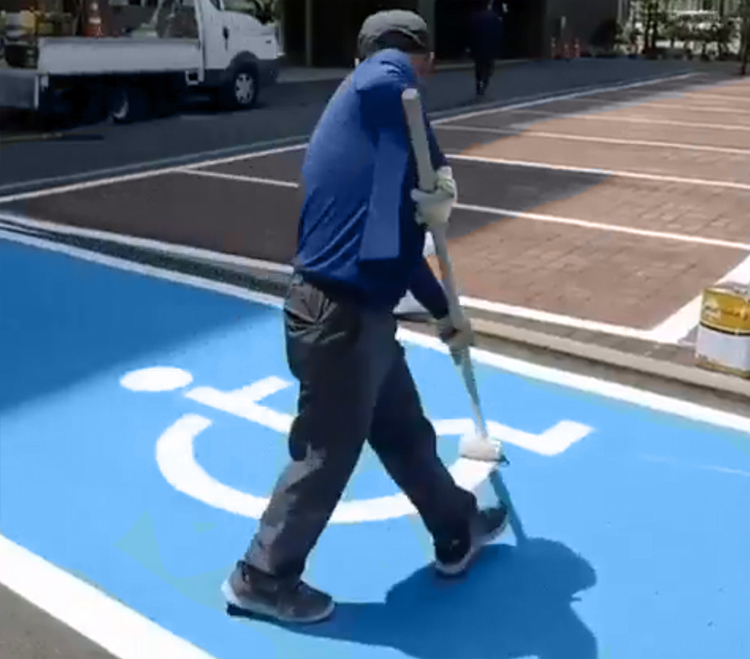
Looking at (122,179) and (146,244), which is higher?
(122,179)

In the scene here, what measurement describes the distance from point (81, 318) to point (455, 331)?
3.84 meters

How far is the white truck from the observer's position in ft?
48.0

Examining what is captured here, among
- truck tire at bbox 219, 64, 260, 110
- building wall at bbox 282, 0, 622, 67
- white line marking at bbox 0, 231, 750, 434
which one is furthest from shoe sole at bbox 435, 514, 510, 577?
building wall at bbox 282, 0, 622, 67

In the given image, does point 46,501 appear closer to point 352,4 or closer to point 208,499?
point 208,499

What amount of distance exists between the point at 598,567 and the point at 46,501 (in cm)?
237

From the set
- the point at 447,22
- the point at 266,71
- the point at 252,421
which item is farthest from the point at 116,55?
the point at 447,22

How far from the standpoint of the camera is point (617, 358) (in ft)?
19.8

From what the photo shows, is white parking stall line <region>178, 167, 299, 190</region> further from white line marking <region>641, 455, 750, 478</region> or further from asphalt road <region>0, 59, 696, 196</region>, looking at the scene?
white line marking <region>641, 455, 750, 478</region>

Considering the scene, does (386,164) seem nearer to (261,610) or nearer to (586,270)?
(261,610)

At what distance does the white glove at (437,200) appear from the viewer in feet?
10.5

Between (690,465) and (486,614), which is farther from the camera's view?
(690,465)

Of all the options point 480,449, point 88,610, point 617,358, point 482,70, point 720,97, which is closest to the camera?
point 88,610

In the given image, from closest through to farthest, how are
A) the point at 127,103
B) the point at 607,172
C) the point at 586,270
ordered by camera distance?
1. the point at 586,270
2. the point at 607,172
3. the point at 127,103

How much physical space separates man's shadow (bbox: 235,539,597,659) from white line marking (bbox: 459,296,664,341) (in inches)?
106
